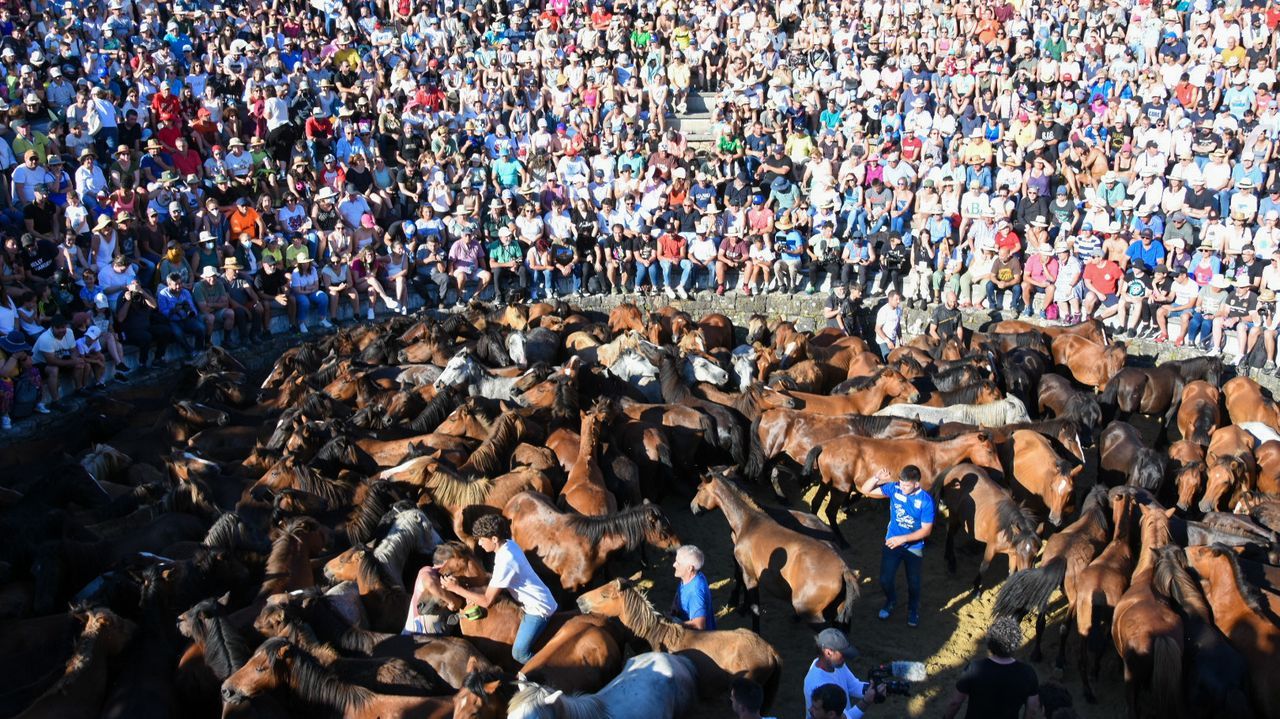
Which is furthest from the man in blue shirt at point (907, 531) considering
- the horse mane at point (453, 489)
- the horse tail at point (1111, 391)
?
the horse tail at point (1111, 391)

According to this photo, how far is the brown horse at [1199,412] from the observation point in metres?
11.8

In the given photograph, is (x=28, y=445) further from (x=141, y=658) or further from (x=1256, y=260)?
(x=1256, y=260)

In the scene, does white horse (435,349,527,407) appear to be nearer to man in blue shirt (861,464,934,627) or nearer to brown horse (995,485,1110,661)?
man in blue shirt (861,464,934,627)

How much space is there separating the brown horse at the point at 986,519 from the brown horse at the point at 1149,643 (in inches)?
36.1

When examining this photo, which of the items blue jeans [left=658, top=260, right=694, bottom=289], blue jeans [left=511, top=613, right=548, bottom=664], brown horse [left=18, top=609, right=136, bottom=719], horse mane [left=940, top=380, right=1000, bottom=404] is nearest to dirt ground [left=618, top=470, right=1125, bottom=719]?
blue jeans [left=511, top=613, right=548, bottom=664]

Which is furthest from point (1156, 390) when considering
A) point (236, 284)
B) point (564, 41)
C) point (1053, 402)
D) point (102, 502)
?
point (564, 41)

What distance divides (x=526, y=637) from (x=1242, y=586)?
200 inches

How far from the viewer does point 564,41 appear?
77.5 ft

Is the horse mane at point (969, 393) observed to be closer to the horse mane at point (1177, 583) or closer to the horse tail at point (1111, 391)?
the horse tail at point (1111, 391)

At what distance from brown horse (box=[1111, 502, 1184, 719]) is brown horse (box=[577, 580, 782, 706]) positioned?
2.47 metres

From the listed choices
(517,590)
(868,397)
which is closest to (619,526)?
(517,590)

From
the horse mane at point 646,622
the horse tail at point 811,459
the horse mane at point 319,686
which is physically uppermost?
the horse mane at point 319,686

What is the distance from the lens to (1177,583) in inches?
319

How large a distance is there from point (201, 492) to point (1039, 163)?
14.0 meters
